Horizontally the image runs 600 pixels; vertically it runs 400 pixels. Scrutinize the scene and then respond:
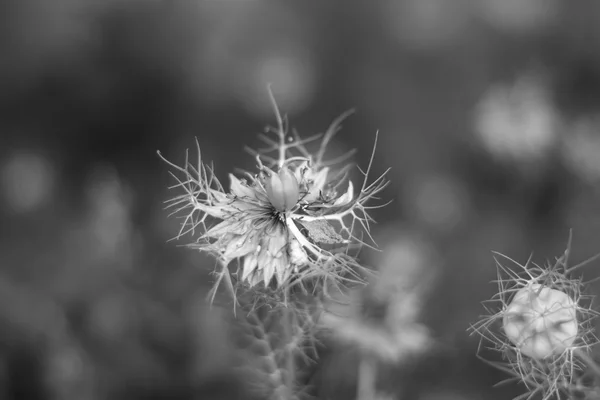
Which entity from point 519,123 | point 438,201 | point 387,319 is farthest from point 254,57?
point 387,319

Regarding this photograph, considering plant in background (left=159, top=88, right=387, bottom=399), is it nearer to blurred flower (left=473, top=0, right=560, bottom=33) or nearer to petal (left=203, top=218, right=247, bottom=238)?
petal (left=203, top=218, right=247, bottom=238)

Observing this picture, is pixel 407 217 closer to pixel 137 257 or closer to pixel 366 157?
pixel 366 157

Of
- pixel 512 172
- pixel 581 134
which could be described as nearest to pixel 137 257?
pixel 512 172

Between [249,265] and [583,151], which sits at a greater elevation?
[583,151]

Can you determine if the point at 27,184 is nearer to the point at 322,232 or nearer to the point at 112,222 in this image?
the point at 112,222

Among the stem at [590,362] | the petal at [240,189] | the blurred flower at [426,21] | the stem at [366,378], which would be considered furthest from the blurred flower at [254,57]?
the stem at [590,362]

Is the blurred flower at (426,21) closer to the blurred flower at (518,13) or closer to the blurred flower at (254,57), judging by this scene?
the blurred flower at (518,13)
